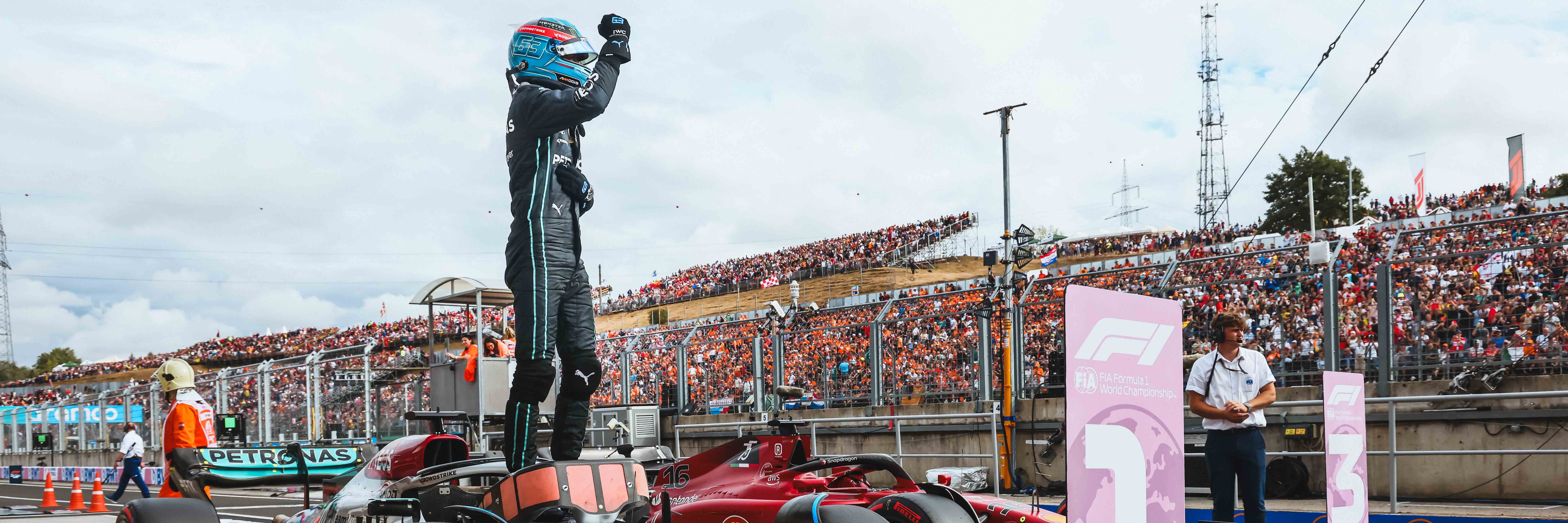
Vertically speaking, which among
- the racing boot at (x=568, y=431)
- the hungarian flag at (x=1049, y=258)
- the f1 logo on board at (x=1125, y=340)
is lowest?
the racing boot at (x=568, y=431)

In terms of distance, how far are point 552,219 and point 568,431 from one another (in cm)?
86

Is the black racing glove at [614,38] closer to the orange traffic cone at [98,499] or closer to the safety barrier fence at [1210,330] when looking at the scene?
the safety barrier fence at [1210,330]

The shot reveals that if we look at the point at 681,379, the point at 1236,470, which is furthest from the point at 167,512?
the point at 681,379

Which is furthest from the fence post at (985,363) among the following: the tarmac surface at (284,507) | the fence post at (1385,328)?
the fence post at (1385,328)

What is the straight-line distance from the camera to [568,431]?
15.4ft

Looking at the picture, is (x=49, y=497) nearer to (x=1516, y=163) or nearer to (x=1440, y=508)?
(x=1440, y=508)

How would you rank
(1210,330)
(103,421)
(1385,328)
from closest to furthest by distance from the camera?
(1385,328) < (1210,330) < (103,421)

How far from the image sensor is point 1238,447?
637 centimetres

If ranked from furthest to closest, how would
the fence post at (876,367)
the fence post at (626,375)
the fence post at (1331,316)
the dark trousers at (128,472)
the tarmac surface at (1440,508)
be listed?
the fence post at (626,375), the fence post at (876,367), the dark trousers at (128,472), the fence post at (1331,316), the tarmac surface at (1440,508)

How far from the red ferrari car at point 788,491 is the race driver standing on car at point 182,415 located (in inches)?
109

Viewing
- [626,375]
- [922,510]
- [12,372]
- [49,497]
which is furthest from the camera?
[12,372]

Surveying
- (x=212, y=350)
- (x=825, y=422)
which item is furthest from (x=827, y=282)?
(x=825, y=422)

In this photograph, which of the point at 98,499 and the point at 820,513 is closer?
the point at 820,513

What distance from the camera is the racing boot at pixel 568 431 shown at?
4668 millimetres
